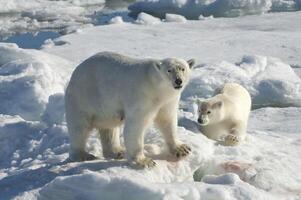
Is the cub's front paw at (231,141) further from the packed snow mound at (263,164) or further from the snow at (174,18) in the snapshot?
the snow at (174,18)

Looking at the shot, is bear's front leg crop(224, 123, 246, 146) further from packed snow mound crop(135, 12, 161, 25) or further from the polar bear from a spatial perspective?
packed snow mound crop(135, 12, 161, 25)

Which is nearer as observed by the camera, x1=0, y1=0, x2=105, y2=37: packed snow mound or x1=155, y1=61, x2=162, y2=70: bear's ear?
x1=155, y1=61, x2=162, y2=70: bear's ear

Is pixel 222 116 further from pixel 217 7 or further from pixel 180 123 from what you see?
pixel 217 7

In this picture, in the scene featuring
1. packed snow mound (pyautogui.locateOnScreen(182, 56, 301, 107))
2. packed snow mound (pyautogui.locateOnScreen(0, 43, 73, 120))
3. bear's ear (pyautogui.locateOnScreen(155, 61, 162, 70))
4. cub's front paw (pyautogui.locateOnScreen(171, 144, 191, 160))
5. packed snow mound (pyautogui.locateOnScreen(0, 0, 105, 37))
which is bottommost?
packed snow mound (pyautogui.locateOnScreen(0, 0, 105, 37))

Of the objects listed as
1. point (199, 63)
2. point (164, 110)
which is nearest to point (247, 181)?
point (164, 110)

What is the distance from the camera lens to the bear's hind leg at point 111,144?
16.4 feet

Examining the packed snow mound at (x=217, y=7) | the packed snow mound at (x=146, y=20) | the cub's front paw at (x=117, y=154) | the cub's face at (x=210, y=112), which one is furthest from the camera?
the packed snow mound at (x=217, y=7)

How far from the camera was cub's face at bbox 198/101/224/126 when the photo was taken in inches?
241

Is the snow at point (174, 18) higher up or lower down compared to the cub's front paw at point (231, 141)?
lower down

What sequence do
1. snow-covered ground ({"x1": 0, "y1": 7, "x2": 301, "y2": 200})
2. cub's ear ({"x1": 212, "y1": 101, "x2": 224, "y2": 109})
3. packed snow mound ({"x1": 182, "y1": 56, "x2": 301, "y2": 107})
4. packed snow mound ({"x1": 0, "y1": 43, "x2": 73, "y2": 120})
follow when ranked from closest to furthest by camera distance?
snow-covered ground ({"x1": 0, "y1": 7, "x2": 301, "y2": 200})
cub's ear ({"x1": 212, "y1": 101, "x2": 224, "y2": 109})
packed snow mound ({"x1": 0, "y1": 43, "x2": 73, "y2": 120})
packed snow mound ({"x1": 182, "y1": 56, "x2": 301, "y2": 107})

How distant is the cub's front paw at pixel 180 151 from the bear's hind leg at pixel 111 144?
1.29ft

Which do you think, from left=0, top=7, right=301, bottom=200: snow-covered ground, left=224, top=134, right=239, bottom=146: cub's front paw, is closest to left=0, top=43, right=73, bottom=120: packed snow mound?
left=0, top=7, right=301, bottom=200: snow-covered ground

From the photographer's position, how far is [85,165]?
4.60 metres

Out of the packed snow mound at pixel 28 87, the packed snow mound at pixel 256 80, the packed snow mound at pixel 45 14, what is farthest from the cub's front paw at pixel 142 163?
the packed snow mound at pixel 45 14
